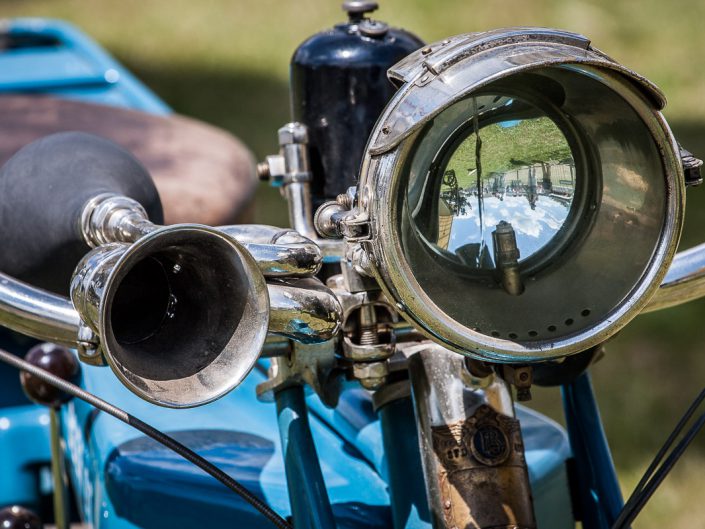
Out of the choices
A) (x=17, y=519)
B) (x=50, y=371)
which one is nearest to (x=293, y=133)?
(x=50, y=371)

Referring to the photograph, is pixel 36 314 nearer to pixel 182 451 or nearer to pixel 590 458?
pixel 182 451

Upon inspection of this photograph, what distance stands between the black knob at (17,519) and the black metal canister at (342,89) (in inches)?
21.0

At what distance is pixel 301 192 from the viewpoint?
1134mm

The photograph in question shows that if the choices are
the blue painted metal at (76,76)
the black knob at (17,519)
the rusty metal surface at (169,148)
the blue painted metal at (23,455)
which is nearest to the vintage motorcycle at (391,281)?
the black knob at (17,519)

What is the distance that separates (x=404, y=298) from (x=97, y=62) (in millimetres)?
2123

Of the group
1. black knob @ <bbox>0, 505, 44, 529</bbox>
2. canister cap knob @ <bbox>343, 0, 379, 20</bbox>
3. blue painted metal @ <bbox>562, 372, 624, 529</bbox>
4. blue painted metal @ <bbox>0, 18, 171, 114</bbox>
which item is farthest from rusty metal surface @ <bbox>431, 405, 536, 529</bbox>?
blue painted metal @ <bbox>0, 18, 171, 114</bbox>

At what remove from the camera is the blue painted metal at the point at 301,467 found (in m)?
0.96

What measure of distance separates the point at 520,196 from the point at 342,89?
0.35 meters

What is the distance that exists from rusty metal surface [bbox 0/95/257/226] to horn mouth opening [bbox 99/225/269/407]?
1.05 m

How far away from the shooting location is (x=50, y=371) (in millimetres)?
1321

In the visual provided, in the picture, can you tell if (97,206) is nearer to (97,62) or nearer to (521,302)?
(521,302)

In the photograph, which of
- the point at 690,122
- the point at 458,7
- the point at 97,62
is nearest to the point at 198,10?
the point at 458,7

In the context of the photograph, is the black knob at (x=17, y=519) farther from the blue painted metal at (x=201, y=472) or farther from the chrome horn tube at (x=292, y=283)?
the chrome horn tube at (x=292, y=283)

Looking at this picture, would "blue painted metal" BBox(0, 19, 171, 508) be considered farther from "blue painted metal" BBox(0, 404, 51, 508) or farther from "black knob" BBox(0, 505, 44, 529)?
"black knob" BBox(0, 505, 44, 529)
